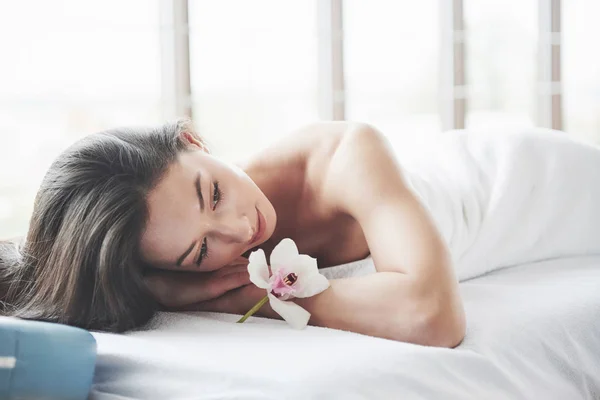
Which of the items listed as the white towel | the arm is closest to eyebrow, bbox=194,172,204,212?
the arm

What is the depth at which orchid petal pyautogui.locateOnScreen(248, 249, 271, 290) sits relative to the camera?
4.08ft

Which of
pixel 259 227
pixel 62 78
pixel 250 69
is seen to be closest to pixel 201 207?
pixel 259 227

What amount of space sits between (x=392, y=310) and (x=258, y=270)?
22 cm

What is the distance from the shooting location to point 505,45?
3.97 meters

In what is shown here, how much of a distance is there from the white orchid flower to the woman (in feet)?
0.13

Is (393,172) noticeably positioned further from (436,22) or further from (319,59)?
(436,22)

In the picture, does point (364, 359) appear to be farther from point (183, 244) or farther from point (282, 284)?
point (183, 244)

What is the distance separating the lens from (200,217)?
1275mm

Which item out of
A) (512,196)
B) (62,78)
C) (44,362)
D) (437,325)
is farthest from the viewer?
(62,78)

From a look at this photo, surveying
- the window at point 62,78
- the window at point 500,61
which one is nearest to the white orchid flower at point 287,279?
the window at point 62,78

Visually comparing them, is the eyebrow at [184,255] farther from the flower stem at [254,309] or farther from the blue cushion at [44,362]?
the blue cushion at [44,362]

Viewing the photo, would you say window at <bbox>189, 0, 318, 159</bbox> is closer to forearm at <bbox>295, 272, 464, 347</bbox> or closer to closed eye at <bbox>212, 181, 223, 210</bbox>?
closed eye at <bbox>212, 181, 223, 210</bbox>

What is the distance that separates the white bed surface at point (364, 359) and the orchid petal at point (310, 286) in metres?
0.06

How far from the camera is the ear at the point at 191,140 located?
4.78 ft
